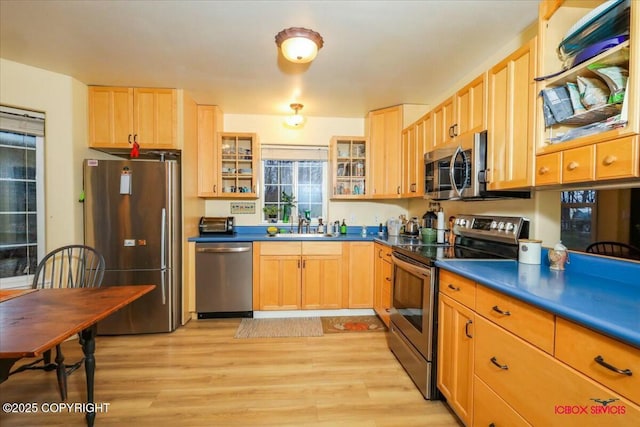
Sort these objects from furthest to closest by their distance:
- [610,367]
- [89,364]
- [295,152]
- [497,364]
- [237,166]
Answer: [295,152] < [237,166] < [89,364] < [497,364] < [610,367]

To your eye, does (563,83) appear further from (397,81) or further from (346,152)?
(346,152)

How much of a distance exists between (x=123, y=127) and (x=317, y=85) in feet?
6.84

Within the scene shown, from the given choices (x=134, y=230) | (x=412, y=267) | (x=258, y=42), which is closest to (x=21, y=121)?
(x=134, y=230)

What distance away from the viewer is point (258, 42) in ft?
6.86

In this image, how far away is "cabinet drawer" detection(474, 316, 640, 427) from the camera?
832 millimetres

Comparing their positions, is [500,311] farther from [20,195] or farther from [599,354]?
[20,195]

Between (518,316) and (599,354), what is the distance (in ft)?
1.02

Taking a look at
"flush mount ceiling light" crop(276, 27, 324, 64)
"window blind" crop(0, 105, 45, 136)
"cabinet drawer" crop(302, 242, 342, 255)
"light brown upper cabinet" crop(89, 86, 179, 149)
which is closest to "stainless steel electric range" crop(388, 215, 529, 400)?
"cabinet drawer" crop(302, 242, 342, 255)

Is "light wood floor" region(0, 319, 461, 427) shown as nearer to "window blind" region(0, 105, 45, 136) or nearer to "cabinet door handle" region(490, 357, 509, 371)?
"cabinet door handle" region(490, 357, 509, 371)

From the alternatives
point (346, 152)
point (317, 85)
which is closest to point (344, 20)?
point (317, 85)

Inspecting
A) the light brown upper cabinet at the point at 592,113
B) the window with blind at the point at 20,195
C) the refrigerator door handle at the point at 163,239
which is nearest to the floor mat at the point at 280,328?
the refrigerator door handle at the point at 163,239

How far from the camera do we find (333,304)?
3244 millimetres

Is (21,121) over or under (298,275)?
over

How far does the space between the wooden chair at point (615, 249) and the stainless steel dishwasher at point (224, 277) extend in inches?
111
